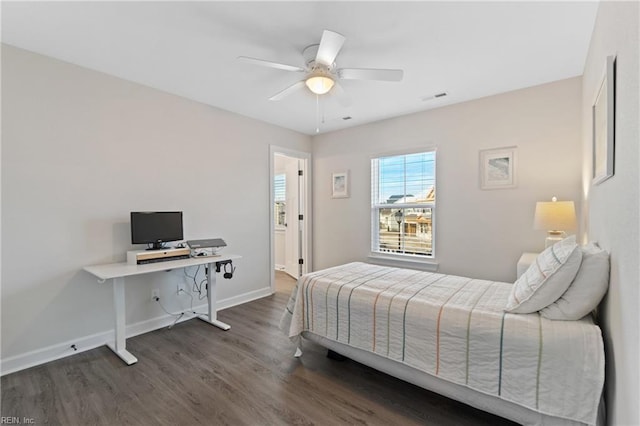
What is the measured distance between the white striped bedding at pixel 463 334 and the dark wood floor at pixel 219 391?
0.32 metres

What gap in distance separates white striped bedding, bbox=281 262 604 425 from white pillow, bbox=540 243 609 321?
5cm

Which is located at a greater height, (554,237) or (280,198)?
(280,198)

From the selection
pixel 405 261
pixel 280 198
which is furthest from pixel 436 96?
pixel 280 198

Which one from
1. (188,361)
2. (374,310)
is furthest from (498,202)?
(188,361)

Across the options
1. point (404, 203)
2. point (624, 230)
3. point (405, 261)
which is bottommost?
point (405, 261)

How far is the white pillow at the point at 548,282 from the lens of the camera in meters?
1.49

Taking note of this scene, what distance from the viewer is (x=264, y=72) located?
268 centimetres

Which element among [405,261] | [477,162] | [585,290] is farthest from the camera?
[405,261]

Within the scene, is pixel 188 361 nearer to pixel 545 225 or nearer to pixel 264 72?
pixel 264 72

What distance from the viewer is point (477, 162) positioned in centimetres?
339

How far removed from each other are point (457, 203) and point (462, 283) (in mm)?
1531

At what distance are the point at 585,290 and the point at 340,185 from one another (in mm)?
3489

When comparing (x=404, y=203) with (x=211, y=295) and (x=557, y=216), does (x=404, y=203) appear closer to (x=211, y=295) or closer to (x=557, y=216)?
(x=557, y=216)

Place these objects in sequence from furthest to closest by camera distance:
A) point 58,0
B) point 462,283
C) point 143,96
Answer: point 143,96, point 462,283, point 58,0
